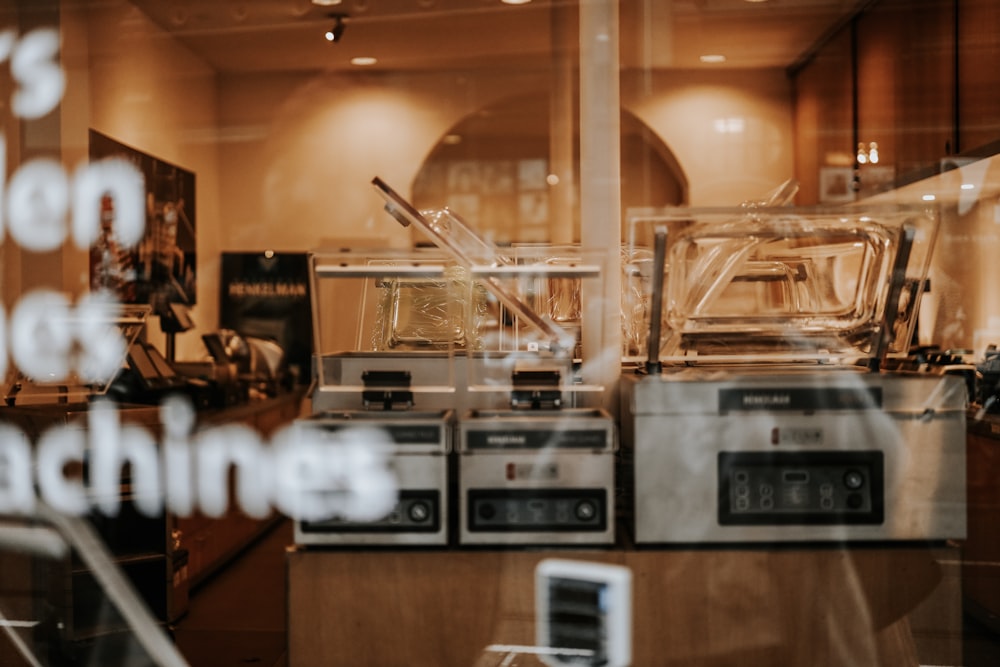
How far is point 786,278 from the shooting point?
6.25 feet

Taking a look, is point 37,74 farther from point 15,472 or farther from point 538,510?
point 538,510

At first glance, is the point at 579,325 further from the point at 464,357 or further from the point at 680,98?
the point at 680,98

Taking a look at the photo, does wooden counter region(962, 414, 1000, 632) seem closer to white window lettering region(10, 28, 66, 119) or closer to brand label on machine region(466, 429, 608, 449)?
brand label on machine region(466, 429, 608, 449)

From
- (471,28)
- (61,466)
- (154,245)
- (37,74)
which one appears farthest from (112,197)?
(471,28)

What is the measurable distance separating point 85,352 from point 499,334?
6.53ft

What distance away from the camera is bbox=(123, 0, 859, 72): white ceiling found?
390cm

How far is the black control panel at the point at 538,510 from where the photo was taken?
5.08ft

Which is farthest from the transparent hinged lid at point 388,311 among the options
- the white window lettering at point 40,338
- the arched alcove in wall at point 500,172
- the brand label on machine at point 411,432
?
the arched alcove in wall at point 500,172

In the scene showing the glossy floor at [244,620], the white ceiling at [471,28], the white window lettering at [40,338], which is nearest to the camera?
the glossy floor at [244,620]

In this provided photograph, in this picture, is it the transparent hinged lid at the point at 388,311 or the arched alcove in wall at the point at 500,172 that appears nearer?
the transparent hinged lid at the point at 388,311

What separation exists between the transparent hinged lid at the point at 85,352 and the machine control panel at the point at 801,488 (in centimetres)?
233

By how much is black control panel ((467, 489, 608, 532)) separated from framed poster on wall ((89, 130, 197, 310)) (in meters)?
2.62

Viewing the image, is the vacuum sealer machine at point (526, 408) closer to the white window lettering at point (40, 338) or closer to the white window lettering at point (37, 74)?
the white window lettering at point (40, 338)

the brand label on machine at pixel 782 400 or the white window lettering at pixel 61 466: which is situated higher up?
the brand label on machine at pixel 782 400
